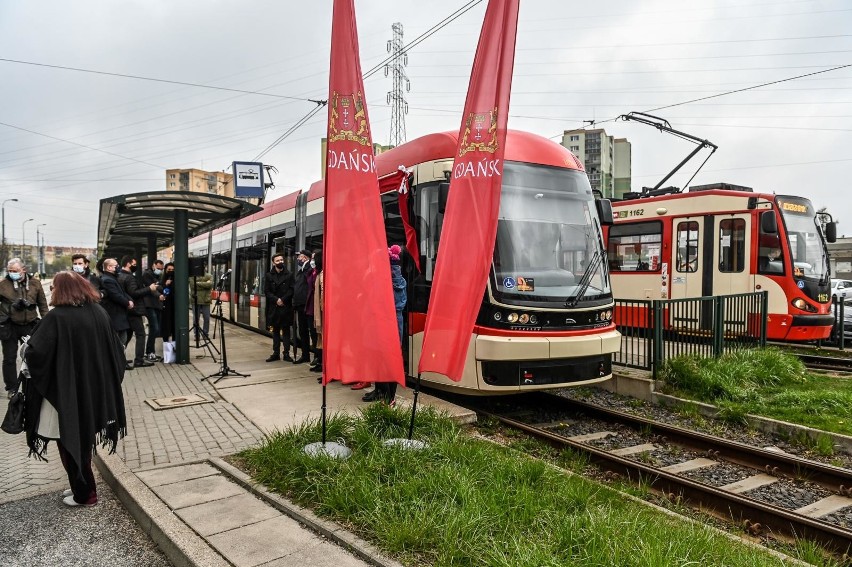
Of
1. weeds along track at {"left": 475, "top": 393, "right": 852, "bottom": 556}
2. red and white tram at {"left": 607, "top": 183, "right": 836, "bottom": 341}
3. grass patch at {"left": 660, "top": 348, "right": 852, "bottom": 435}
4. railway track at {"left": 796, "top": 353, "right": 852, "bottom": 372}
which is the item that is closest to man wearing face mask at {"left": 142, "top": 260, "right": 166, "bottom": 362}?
weeds along track at {"left": 475, "top": 393, "right": 852, "bottom": 556}

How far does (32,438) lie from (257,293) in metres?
11.7

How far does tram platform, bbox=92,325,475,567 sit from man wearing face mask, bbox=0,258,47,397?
4.95 feet

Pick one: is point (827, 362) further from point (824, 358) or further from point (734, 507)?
point (734, 507)

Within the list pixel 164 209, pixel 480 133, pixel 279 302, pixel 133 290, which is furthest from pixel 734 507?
pixel 164 209

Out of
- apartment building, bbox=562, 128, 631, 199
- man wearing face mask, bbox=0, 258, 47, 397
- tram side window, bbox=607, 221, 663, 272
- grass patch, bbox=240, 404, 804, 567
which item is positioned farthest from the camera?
apartment building, bbox=562, 128, 631, 199

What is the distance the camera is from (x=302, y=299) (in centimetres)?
1028

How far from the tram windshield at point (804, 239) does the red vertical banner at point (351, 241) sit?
32.9 feet

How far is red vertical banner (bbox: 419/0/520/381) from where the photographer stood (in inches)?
197

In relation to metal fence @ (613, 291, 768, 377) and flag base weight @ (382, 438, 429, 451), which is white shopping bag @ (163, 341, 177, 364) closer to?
flag base weight @ (382, 438, 429, 451)

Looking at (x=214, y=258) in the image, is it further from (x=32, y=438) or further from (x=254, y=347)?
(x=32, y=438)

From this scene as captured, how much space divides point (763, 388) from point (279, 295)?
7883mm

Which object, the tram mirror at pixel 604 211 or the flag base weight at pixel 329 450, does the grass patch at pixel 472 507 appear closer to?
the flag base weight at pixel 329 450

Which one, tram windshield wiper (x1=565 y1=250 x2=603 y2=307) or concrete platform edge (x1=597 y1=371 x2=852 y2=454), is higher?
tram windshield wiper (x1=565 y1=250 x2=603 y2=307)

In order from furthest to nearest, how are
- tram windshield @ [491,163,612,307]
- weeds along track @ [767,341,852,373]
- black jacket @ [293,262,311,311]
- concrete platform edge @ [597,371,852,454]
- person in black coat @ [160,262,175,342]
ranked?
person in black coat @ [160,262,175,342]
weeds along track @ [767,341,852,373]
black jacket @ [293,262,311,311]
tram windshield @ [491,163,612,307]
concrete platform edge @ [597,371,852,454]
